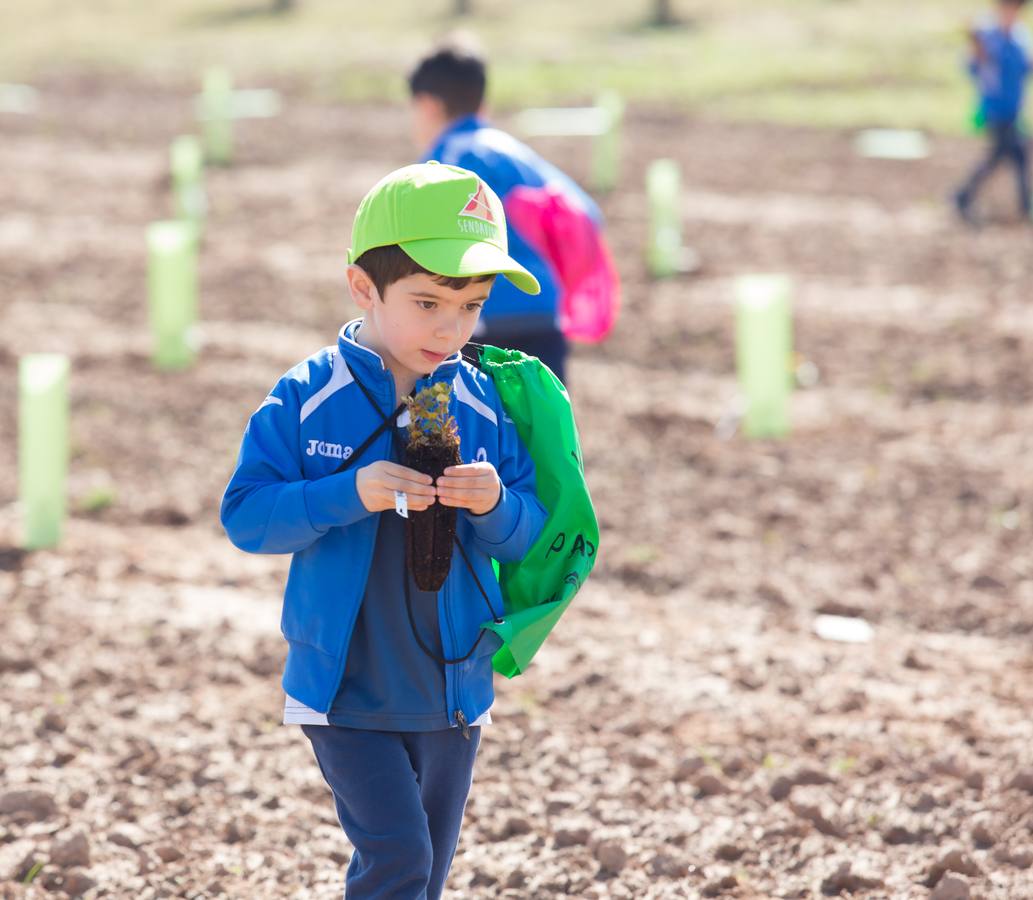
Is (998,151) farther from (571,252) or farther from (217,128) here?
(571,252)

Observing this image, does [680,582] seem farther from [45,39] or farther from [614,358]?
[45,39]

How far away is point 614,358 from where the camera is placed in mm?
10672

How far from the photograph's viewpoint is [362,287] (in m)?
2.93

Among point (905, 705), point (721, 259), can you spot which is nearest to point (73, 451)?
point (905, 705)

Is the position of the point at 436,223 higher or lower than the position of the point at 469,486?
higher

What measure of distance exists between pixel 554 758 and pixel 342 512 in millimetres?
2321

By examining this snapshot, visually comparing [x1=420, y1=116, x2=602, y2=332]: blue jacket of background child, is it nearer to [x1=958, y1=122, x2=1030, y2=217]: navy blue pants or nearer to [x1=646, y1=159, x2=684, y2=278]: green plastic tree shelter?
[x1=646, y1=159, x2=684, y2=278]: green plastic tree shelter

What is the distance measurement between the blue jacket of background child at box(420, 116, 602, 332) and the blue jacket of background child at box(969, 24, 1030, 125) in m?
10.5

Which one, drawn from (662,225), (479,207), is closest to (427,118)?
(479,207)

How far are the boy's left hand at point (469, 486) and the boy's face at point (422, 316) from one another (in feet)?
0.76

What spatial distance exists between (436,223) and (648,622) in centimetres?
362

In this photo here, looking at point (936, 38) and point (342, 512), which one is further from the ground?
point (936, 38)

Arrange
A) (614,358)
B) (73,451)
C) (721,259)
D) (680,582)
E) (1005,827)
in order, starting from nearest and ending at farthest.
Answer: (1005,827) < (680,582) < (73,451) < (614,358) < (721,259)

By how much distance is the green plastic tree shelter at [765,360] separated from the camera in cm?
883
